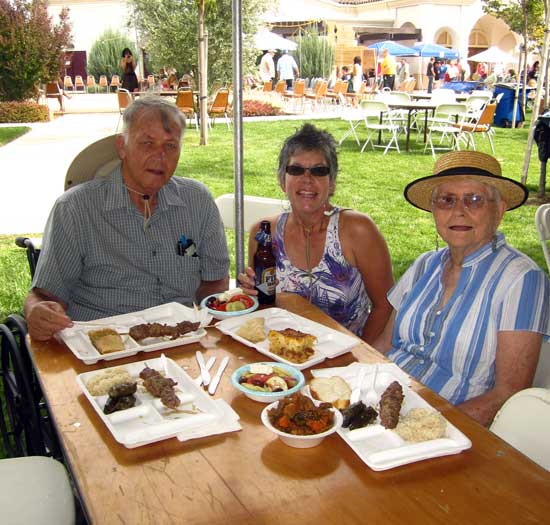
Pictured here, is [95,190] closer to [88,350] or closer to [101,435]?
[88,350]

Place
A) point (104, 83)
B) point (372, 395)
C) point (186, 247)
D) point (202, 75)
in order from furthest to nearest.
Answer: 1. point (104, 83)
2. point (202, 75)
3. point (186, 247)
4. point (372, 395)

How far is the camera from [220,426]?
1585mm

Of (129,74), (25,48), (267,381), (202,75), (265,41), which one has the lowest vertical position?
(267,381)

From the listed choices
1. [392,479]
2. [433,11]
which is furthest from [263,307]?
[433,11]

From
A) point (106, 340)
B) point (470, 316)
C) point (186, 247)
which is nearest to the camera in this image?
point (106, 340)

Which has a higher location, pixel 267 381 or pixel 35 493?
pixel 267 381

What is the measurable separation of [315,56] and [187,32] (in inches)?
423

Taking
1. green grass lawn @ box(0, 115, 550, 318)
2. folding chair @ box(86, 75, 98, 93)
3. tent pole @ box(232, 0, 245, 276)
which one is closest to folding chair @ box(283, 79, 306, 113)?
green grass lawn @ box(0, 115, 550, 318)

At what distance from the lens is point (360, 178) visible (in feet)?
31.7

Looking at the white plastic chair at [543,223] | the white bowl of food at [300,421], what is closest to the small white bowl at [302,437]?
the white bowl of food at [300,421]

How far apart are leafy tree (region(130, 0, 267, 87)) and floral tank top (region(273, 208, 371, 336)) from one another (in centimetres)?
1540

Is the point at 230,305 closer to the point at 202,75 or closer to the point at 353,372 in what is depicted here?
the point at 353,372

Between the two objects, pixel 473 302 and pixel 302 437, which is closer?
pixel 302 437

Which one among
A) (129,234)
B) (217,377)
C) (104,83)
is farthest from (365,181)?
(104,83)
